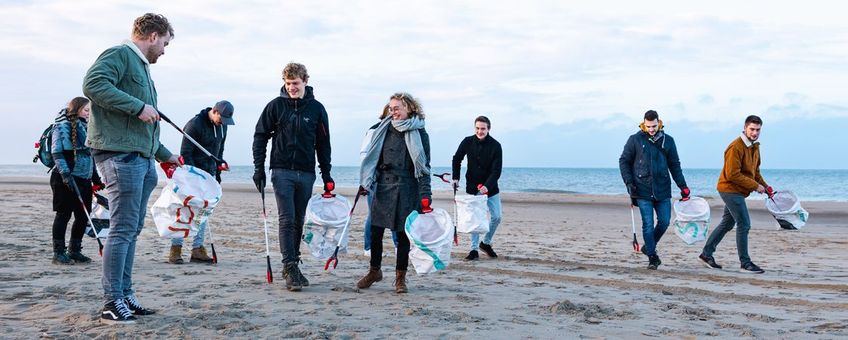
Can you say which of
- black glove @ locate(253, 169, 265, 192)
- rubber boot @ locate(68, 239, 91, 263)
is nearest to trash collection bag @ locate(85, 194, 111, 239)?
rubber boot @ locate(68, 239, 91, 263)

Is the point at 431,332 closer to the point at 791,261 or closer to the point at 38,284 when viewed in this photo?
the point at 38,284

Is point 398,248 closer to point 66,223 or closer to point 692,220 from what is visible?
point 66,223

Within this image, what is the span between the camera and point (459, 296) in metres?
5.92

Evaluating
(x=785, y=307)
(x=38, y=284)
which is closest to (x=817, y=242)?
(x=785, y=307)

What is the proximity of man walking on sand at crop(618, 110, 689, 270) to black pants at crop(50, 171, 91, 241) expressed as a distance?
550cm

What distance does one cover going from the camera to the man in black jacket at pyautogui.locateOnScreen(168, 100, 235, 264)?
295 inches

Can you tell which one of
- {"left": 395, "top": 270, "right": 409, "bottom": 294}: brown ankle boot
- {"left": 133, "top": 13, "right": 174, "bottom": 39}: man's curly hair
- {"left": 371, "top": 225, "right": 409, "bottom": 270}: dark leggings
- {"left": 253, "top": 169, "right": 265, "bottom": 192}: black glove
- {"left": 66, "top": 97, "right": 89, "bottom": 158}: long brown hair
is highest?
{"left": 133, "top": 13, "right": 174, "bottom": 39}: man's curly hair

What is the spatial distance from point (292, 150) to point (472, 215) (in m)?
3.01

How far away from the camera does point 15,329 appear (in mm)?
4449

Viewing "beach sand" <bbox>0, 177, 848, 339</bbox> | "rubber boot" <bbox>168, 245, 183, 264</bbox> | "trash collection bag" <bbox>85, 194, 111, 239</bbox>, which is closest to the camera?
"beach sand" <bbox>0, 177, 848, 339</bbox>

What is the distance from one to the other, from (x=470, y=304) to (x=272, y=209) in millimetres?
12793

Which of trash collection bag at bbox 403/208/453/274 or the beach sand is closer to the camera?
the beach sand

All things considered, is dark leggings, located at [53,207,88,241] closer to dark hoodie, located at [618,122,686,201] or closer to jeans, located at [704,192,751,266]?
dark hoodie, located at [618,122,686,201]

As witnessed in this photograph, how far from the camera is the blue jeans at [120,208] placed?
4.54 m
